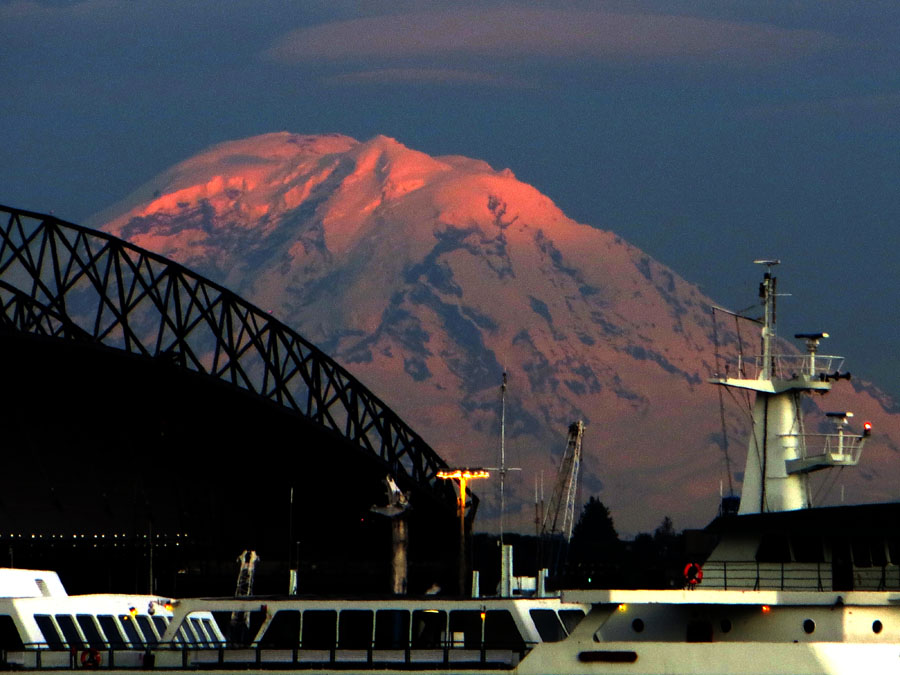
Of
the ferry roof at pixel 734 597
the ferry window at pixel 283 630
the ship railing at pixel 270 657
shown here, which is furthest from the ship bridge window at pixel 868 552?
the ferry window at pixel 283 630

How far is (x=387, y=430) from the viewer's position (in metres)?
184

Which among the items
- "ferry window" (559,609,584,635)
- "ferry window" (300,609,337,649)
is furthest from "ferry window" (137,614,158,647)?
"ferry window" (559,609,584,635)

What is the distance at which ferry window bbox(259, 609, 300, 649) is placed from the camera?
53094 millimetres

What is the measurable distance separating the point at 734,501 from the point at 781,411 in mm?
40399

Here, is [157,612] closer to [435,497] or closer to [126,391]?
[126,391]

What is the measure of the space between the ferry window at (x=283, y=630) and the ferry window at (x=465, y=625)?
14.8 ft

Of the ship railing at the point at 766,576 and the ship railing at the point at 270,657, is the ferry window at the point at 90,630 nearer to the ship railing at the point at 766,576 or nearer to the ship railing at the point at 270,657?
the ship railing at the point at 270,657

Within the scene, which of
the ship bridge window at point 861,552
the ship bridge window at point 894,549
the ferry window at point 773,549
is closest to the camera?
the ship bridge window at point 894,549

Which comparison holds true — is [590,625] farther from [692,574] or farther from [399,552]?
[399,552]

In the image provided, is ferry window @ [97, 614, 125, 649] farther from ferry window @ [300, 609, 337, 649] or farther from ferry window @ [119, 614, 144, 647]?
ferry window @ [300, 609, 337, 649]

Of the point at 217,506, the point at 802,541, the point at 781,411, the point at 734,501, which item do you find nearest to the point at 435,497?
the point at 217,506

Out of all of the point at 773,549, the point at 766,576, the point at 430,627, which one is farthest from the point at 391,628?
the point at 773,549

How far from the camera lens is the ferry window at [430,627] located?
173 feet

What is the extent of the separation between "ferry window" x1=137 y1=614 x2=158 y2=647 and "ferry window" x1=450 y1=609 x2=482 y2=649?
1008cm
